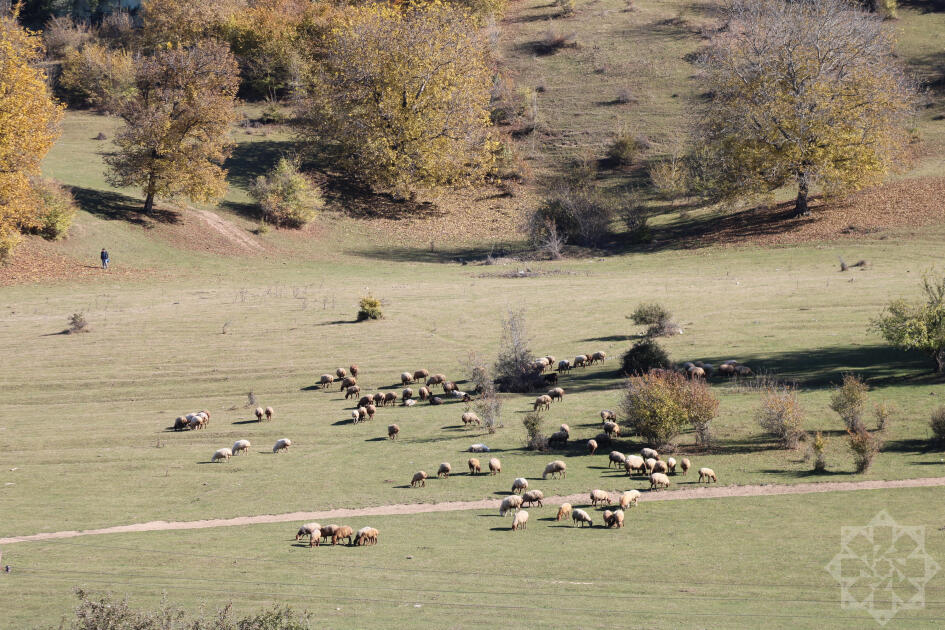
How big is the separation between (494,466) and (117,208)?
54910 mm

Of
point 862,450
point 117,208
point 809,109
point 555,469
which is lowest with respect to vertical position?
point 555,469

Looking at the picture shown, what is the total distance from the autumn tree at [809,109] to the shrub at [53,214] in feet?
162

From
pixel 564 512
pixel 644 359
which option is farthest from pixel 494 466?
pixel 644 359

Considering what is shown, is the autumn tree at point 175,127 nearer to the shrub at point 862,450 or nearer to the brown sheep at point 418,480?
the brown sheep at point 418,480

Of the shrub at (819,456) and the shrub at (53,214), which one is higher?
the shrub at (53,214)

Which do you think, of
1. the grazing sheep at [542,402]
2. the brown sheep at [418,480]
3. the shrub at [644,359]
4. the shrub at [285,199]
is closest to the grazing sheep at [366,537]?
the brown sheep at [418,480]

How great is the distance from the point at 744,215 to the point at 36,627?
69.8 meters

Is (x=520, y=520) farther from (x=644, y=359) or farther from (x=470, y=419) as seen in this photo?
(x=644, y=359)

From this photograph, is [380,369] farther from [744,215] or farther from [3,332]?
[744,215]

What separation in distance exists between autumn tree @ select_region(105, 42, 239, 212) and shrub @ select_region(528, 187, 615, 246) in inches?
1013

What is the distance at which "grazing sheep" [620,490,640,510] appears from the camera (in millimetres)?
22984

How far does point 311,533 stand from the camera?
2111 cm

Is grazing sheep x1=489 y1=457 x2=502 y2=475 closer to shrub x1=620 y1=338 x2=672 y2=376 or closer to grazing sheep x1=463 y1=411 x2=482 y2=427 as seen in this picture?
grazing sheep x1=463 y1=411 x2=482 y2=427

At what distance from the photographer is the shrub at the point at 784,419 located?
27938mm
